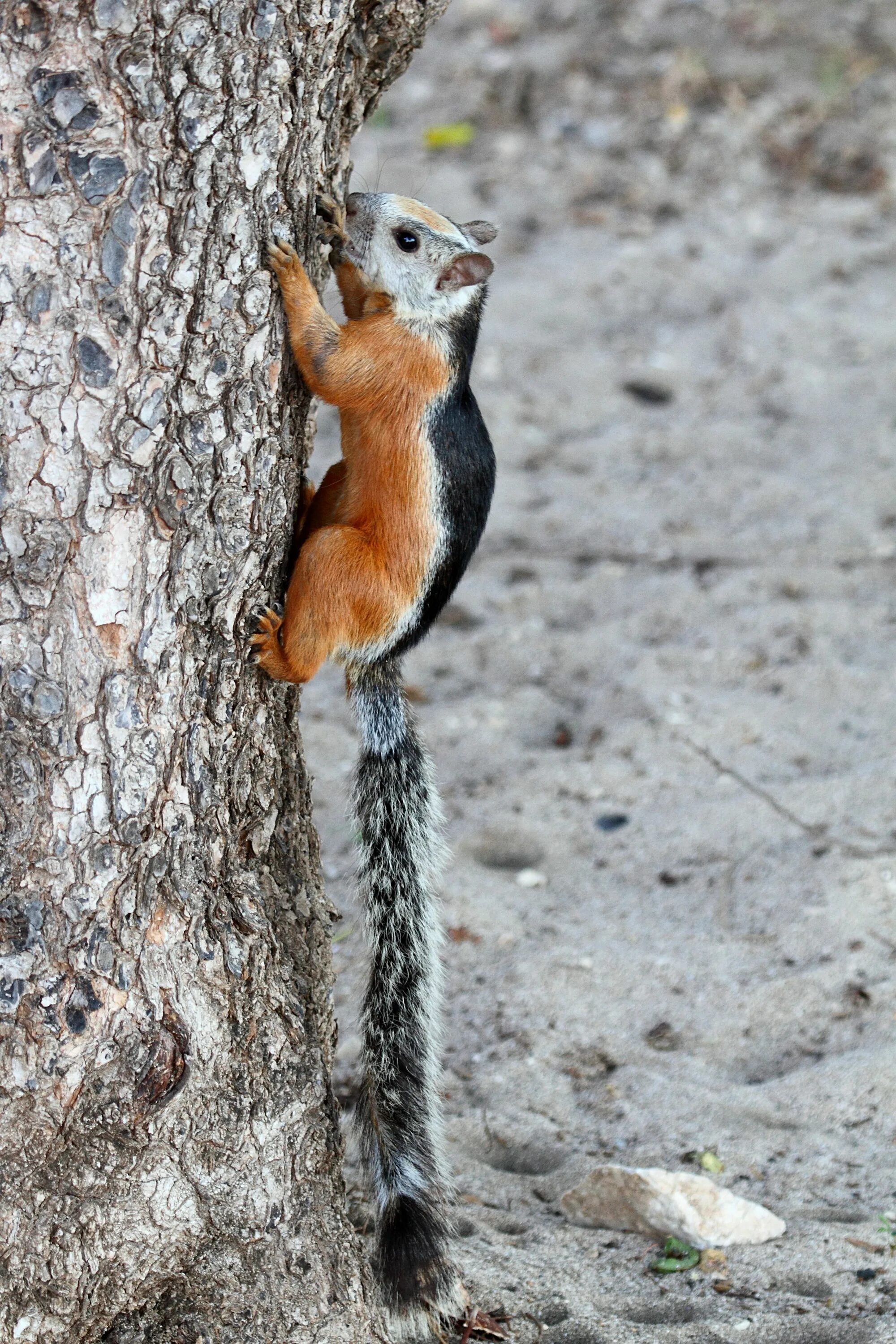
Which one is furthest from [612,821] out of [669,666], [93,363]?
[93,363]

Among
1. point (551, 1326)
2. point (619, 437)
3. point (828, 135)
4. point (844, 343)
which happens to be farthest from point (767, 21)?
point (551, 1326)

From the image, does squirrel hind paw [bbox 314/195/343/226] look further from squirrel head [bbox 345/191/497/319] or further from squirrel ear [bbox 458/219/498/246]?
squirrel ear [bbox 458/219/498/246]

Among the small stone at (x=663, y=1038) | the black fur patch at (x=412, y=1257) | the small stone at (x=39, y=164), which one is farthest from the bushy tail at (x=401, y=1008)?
the small stone at (x=39, y=164)

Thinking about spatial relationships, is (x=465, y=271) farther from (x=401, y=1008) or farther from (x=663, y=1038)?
(x=663, y=1038)

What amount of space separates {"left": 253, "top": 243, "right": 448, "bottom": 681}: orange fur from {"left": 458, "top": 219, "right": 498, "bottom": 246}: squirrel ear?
1.51ft

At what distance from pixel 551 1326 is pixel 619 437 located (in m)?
3.30

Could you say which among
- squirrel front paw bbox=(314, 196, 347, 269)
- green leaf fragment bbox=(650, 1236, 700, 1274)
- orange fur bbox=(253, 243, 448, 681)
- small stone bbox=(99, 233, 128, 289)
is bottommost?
green leaf fragment bbox=(650, 1236, 700, 1274)

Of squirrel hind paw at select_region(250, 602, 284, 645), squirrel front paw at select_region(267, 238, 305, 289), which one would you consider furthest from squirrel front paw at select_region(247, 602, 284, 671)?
squirrel front paw at select_region(267, 238, 305, 289)

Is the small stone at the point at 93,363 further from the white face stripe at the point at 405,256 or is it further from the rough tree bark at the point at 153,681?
the white face stripe at the point at 405,256

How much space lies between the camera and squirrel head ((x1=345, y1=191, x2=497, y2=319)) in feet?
7.28

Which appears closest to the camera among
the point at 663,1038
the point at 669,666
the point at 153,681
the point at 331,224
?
the point at 153,681

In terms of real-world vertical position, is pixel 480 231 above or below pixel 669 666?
above

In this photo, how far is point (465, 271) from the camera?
91.6 inches

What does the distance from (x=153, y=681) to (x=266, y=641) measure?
0.21 metres
